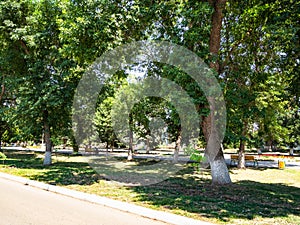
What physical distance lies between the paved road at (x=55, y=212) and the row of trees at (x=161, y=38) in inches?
195

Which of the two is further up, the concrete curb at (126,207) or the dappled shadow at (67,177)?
the concrete curb at (126,207)

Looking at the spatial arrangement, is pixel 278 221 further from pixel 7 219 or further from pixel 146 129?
pixel 146 129

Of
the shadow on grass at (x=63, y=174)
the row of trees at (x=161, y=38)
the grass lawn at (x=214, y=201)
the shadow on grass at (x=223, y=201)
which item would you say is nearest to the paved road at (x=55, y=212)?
the grass lawn at (x=214, y=201)

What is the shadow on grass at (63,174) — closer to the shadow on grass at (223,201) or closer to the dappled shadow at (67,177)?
the dappled shadow at (67,177)

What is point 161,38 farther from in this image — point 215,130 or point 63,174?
point 63,174

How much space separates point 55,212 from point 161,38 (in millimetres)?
Result: 7861

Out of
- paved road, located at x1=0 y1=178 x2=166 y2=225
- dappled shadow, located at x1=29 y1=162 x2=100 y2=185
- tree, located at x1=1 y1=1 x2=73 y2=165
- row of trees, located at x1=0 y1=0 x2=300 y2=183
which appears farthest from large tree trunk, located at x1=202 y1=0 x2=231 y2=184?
tree, located at x1=1 y1=1 x2=73 y2=165

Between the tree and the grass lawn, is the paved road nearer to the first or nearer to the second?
the grass lawn

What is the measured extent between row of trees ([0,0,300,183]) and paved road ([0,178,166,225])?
4941 millimetres

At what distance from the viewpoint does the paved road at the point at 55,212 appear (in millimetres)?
5812

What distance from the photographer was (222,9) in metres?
10.9

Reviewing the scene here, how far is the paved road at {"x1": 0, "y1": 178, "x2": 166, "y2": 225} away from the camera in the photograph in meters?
5.81

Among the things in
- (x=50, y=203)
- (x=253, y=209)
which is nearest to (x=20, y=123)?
(x=50, y=203)

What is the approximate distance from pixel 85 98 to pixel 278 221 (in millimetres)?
18529
